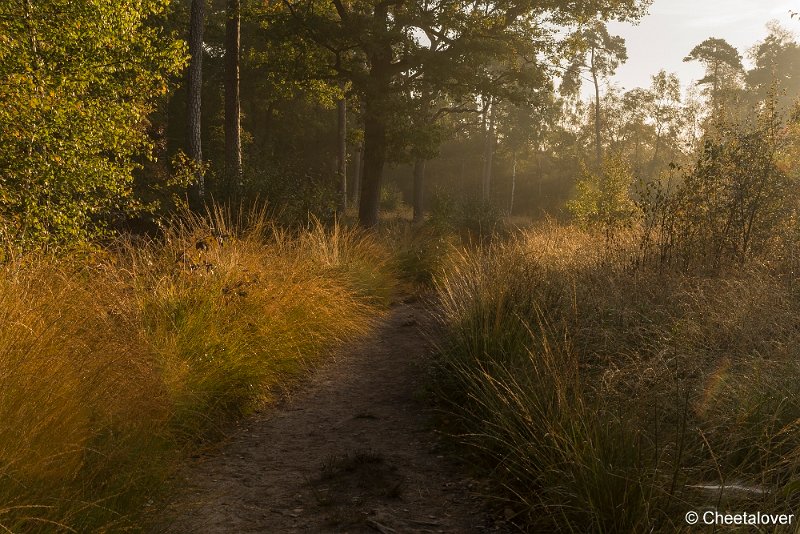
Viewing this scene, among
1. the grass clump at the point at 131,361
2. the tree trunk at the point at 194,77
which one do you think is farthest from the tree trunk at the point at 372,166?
the grass clump at the point at 131,361

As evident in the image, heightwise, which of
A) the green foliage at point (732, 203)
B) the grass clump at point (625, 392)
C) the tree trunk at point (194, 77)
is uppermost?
the tree trunk at point (194, 77)

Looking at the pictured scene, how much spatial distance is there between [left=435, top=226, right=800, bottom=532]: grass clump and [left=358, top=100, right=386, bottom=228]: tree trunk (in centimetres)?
1124

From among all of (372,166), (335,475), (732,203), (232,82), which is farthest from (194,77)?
(335,475)

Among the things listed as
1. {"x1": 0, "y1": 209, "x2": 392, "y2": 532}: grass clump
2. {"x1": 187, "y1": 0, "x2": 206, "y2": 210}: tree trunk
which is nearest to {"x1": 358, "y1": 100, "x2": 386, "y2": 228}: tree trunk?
{"x1": 187, "y1": 0, "x2": 206, "y2": 210}: tree trunk

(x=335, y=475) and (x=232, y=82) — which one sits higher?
(x=232, y=82)

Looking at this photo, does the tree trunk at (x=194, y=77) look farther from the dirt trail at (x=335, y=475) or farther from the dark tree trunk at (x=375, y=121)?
the dirt trail at (x=335, y=475)

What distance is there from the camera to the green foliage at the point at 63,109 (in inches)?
254

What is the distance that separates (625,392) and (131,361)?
3.54m

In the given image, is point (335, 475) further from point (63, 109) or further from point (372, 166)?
point (372, 166)

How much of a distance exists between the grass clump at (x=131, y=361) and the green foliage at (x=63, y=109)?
75 centimetres

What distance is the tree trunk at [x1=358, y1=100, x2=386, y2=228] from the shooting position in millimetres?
18750

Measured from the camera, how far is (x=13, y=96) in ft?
20.3

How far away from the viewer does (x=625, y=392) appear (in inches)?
194

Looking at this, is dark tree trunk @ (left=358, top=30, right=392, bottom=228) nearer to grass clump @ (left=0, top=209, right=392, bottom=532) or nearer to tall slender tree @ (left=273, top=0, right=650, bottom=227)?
tall slender tree @ (left=273, top=0, right=650, bottom=227)
